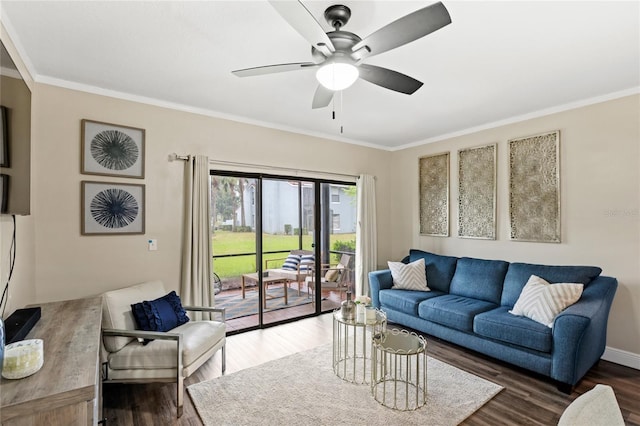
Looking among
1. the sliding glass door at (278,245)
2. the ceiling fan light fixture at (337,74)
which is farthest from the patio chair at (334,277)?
the ceiling fan light fixture at (337,74)

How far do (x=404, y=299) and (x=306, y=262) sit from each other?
1466mm

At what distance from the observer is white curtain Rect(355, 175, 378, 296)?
489 cm

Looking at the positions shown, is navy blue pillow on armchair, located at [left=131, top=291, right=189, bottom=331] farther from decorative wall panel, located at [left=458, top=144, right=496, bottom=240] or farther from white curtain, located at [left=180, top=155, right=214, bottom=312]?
decorative wall panel, located at [left=458, top=144, right=496, bottom=240]

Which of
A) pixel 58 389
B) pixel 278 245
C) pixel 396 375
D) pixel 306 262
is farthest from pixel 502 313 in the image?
pixel 58 389

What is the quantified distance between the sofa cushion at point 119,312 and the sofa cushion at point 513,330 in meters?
3.19

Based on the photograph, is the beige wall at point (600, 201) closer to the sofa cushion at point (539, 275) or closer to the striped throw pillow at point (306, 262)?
the sofa cushion at point (539, 275)

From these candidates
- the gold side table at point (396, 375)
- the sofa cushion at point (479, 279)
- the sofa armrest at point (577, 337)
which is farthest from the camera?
the sofa cushion at point (479, 279)

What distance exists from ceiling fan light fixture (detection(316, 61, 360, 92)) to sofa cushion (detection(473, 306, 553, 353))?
2616 mm

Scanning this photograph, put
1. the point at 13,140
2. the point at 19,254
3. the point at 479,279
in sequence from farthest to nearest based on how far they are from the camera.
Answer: the point at 479,279, the point at 19,254, the point at 13,140

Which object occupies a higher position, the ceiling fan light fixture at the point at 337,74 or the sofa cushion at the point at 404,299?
the ceiling fan light fixture at the point at 337,74

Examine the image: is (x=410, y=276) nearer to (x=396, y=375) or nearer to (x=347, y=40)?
(x=396, y=375)

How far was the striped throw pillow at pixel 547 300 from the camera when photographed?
2828 millimetres

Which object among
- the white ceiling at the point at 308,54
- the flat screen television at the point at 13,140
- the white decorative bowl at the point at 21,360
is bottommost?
the white decorative bowl at the point at 21,360

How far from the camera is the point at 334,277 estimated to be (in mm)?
4844
